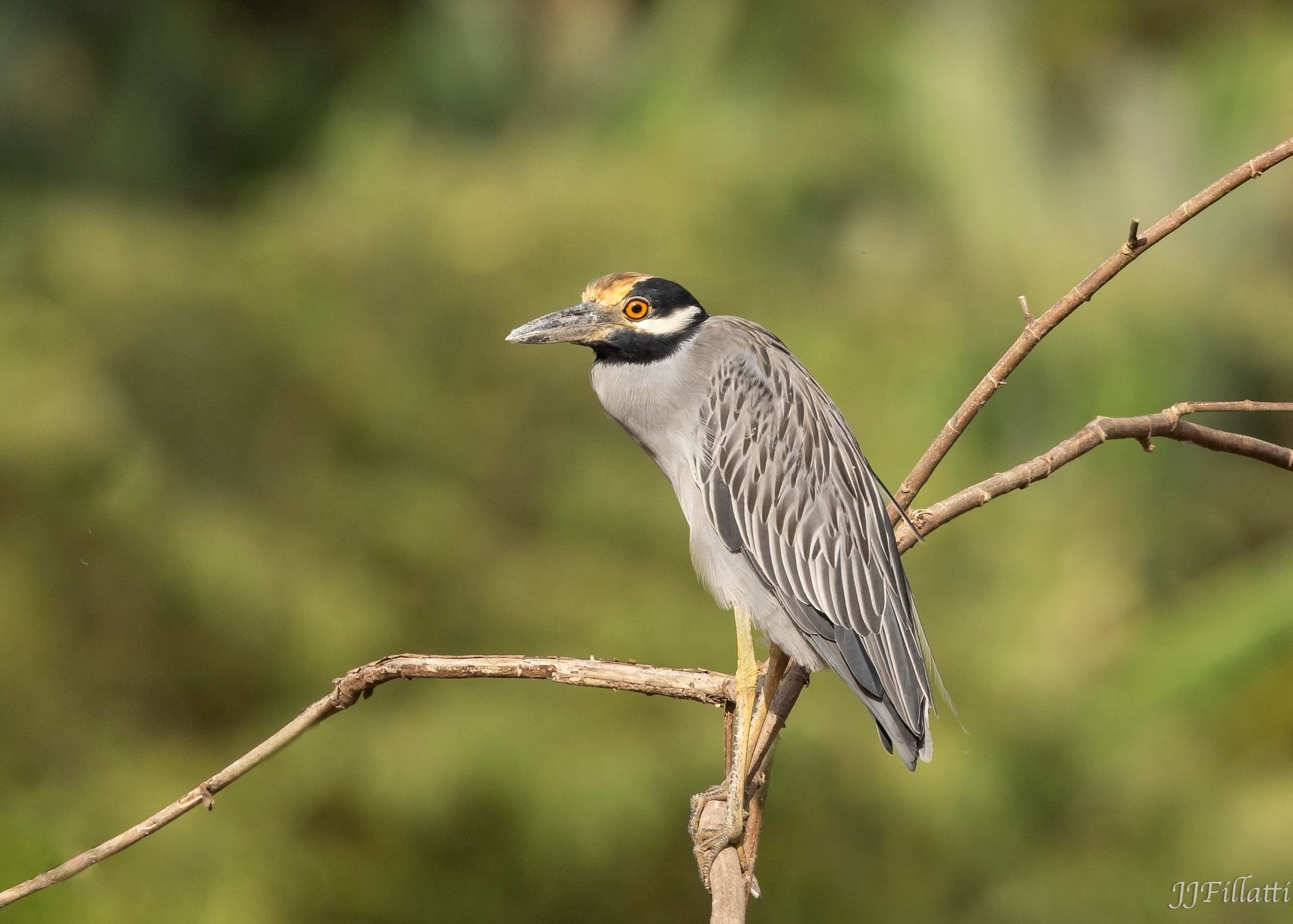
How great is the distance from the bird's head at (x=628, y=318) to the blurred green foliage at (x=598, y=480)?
6.09 ft

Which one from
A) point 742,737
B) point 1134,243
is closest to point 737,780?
point 742,737

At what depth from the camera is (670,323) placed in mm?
2629

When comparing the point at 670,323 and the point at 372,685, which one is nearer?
the point at 372,685

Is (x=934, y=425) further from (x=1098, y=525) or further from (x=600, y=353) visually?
(x=600, y=353)

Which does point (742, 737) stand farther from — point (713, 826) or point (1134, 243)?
point (1134, 243)

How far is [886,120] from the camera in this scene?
7.81 m

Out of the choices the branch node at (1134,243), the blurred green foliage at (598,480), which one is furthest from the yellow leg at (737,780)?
the blurred green foliage at (598,480)

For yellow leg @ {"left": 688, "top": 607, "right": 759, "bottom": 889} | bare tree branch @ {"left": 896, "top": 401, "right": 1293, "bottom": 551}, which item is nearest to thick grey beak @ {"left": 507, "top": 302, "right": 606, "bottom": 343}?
yellow leg @ {"left": 688, "top": 607, "right": 759, "bottom": 889}

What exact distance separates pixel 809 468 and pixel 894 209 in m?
5.35

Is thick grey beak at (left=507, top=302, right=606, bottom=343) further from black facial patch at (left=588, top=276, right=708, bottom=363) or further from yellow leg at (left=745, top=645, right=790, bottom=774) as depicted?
yellow leg at (left=745, top=645, right=790, bottom=774)

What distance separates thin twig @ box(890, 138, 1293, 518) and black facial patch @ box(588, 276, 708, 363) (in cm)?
63

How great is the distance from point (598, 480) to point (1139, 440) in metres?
3.37

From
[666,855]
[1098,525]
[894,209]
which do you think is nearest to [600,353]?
[666,855]

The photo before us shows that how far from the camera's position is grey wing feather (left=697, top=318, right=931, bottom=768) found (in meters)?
2.38
